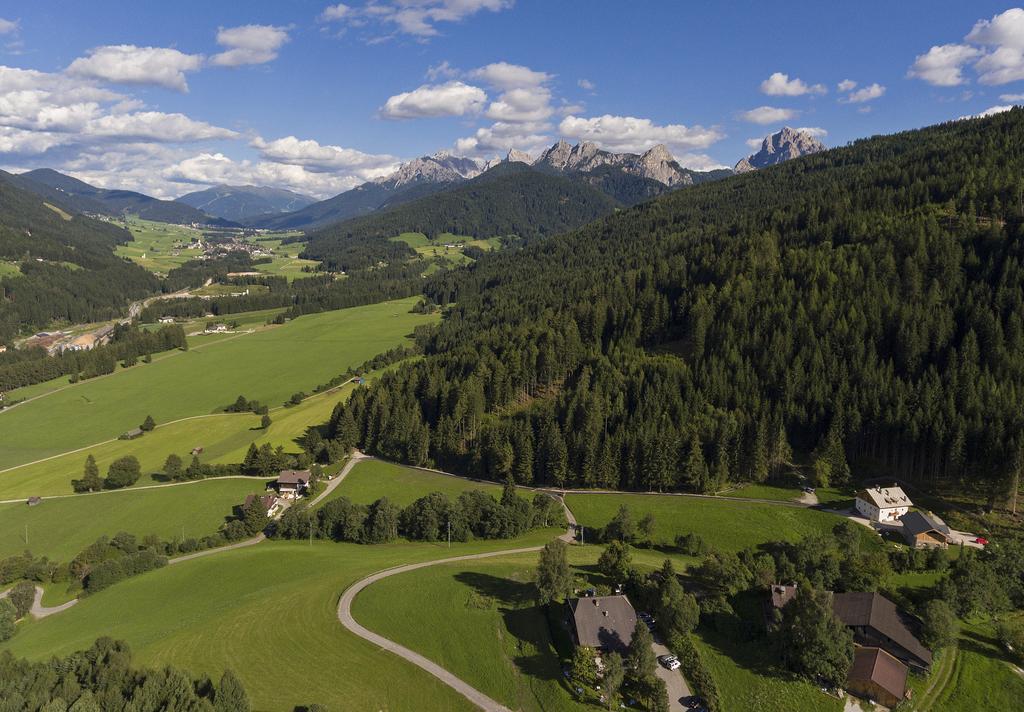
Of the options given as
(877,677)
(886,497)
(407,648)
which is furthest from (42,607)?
(886,497)

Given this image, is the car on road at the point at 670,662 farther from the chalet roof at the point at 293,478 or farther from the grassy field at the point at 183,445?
the grassy field at the point at 183,445

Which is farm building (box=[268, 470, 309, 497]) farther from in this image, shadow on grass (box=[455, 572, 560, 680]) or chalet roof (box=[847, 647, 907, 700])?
chalet roof (box=[847, 647, 907, 700])

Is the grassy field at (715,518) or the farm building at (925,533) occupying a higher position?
the farm building at (925,533)

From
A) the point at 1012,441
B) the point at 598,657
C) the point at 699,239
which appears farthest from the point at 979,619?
the point at 699,239

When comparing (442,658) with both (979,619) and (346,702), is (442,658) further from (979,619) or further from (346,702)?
(979,619)

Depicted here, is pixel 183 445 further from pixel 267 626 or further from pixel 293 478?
pixel 267 626

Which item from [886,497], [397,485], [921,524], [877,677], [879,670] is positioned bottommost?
[397,485]

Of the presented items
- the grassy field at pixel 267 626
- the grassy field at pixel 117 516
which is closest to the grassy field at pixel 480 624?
the grassy field at pixel 267 626
